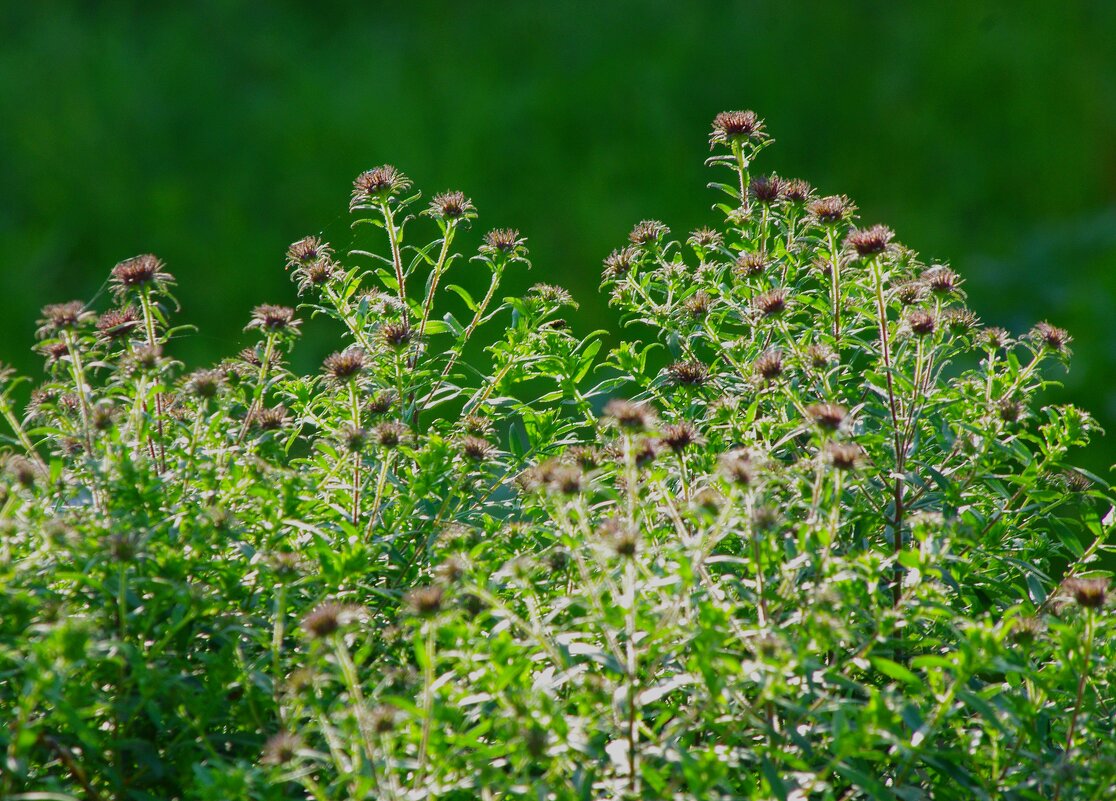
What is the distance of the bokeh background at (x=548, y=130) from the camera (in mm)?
6363

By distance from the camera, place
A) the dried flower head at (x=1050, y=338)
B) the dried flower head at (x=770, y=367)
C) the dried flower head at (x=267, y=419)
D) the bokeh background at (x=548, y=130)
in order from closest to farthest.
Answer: the dried flower head at (x=770, y=367)
the dried flower head at (x=267, y=419)
the dried flower head at (x=1050, y=338)
the bokeh background at (x=548, y=130)

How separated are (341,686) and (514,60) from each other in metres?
6.98

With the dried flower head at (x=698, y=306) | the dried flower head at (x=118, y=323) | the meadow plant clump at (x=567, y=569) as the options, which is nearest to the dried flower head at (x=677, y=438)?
the meadow plant clump at (x=567, y=569)

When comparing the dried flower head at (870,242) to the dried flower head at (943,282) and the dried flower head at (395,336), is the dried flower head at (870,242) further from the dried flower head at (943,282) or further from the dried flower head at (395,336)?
the dried flower head at (395,336)

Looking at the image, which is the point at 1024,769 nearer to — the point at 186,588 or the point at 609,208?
the point at 186,588

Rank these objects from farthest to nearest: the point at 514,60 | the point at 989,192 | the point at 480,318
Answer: the point at 514,60
the point at 989,192
the point at 480,318

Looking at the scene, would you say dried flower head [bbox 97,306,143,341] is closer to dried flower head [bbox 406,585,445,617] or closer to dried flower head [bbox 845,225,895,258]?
dried flower head [bbox 406,585,445,617]

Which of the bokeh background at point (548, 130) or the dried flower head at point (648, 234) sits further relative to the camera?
the bokeh background at point (548, 130)

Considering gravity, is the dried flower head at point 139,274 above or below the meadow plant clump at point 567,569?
above

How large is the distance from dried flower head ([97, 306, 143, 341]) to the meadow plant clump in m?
0.01

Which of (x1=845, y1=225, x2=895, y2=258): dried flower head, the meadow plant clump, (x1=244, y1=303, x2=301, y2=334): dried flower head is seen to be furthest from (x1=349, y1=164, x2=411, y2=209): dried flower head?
(x1=845, y1=225, x2=895, y2=258): dried flower head

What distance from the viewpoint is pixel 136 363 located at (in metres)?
1.67

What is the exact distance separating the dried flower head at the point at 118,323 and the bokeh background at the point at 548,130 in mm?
3788

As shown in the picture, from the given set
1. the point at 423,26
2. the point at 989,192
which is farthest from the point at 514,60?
the point at 989,192
